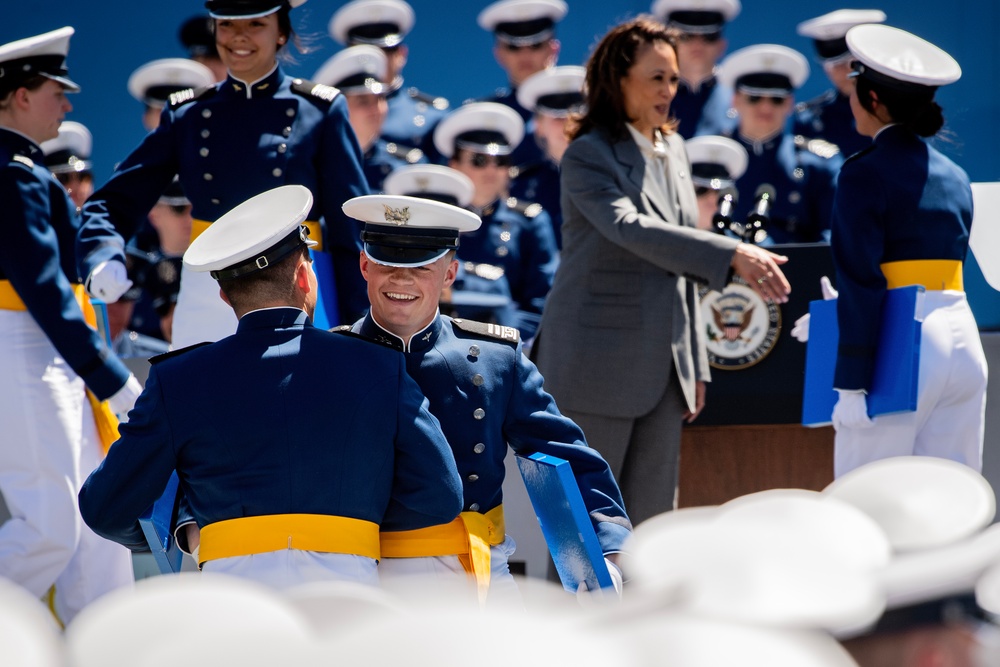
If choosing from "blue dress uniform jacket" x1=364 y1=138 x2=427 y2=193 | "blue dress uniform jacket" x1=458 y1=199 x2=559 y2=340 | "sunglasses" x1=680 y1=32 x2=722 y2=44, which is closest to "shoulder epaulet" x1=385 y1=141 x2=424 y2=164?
"blue dress uniform jacket" x1=364 y1=138 x2=427 y2=193

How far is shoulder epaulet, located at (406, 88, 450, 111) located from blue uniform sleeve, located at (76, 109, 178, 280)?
305 centimetres

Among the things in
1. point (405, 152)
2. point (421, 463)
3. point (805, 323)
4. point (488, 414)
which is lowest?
point (405, 152)

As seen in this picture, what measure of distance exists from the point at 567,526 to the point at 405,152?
4.29 metres

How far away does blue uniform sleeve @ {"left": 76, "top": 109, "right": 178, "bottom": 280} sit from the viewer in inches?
146

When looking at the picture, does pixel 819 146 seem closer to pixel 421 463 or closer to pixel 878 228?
pixel 878 228

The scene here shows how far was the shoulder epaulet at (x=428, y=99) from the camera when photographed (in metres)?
6.75

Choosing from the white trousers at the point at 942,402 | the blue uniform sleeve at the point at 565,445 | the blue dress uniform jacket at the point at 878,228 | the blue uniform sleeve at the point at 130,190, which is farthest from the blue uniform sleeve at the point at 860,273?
the blue uniform sleeve at the point at 130,190

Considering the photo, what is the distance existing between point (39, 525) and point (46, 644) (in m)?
3.02

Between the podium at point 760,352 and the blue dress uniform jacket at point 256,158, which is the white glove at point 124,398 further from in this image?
the podium at point 760,352

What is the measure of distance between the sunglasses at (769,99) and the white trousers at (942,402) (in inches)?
103

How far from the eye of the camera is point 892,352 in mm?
3656

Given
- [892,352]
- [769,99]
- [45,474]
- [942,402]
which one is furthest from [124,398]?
[769,99]

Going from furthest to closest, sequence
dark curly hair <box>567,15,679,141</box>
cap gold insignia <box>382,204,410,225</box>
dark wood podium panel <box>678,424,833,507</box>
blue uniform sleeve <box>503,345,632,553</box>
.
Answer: dark wood podium panel <box>678,424,833,507</box> < dark curly hair <box>567,15,679,141</box> < cap gold insignia <box>382,204,410,225</box> < blue uniform sleeve <box>503,345,632,553</box>

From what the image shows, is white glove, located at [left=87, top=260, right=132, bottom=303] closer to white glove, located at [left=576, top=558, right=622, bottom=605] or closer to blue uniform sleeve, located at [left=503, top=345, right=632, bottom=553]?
blue uniform sleeve, located at [left=503, top=345, right=632, bottom=553]
